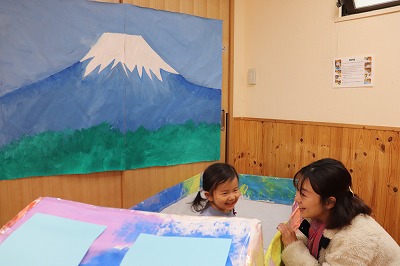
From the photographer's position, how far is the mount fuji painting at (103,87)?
208 centimetres

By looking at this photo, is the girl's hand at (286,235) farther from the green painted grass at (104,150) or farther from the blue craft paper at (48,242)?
the green painted grass at (104,150)

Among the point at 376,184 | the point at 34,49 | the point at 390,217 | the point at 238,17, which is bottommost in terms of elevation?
the point at 390,217

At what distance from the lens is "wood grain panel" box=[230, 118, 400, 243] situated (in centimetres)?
217

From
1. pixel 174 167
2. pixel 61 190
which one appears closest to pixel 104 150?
pixel 61 190

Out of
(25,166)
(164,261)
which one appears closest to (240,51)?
(25,166)

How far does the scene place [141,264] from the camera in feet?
2.29

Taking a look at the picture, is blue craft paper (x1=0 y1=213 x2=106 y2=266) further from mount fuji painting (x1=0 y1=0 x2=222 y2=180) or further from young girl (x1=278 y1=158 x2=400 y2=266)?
mount fuji painting (x1=0 y1=0 x2=222 y2=180)

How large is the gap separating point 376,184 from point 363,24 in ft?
3.57

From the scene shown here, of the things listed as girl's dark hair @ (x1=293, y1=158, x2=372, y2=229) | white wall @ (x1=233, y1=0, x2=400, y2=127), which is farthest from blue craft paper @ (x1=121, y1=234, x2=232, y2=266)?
white wall @ (x1=233, y1=0, x2=400, y2=127)

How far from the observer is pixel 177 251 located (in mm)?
719

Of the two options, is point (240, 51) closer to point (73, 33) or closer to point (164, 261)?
point (73, 33)

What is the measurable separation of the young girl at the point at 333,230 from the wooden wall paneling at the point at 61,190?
146cm

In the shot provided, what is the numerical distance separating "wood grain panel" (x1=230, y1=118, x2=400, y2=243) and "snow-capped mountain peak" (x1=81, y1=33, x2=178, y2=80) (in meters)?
0.95

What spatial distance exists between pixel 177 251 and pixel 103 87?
181cm
